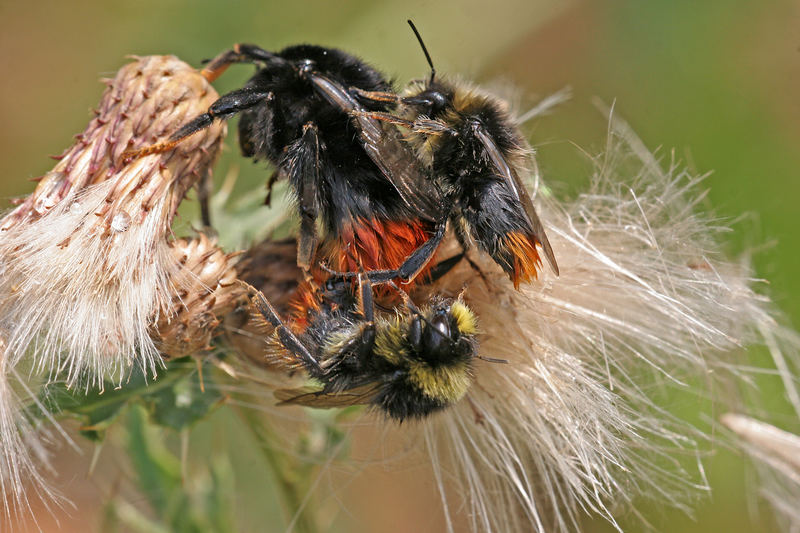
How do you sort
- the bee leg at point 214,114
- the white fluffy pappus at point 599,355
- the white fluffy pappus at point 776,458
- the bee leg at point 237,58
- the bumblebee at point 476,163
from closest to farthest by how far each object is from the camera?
1. the white fluffy pappus at point 776,458
2. the bumblebee at point 476,163
3. the bee leg at point 214,114
4. the bee leg at point 237,58
5. the white fluffy pappus at point 599,355

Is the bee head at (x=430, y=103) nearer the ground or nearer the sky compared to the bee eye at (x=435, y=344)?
nearer the sky

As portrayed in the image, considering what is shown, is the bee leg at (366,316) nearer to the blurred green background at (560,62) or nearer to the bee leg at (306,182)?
the bee leg at (306,182)

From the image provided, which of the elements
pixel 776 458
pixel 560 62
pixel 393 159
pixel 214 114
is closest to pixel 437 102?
pixel 393 159

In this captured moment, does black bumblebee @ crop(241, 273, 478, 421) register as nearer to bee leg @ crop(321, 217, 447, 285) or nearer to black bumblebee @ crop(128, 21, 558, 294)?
bee leg @ crop(321, 217, 447, 285)

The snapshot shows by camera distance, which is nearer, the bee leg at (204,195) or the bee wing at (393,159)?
the bee wing at (393,159)

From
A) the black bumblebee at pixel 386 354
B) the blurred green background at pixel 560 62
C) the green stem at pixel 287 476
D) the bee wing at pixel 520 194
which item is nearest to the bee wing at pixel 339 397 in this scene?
the black bumblebee at pixel 386 354

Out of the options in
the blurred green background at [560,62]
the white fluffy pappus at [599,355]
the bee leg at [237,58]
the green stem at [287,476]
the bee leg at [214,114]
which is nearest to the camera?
the bee leg at [214,114]

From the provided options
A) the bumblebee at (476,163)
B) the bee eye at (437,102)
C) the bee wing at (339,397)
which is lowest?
the bee wing at (339,397)
